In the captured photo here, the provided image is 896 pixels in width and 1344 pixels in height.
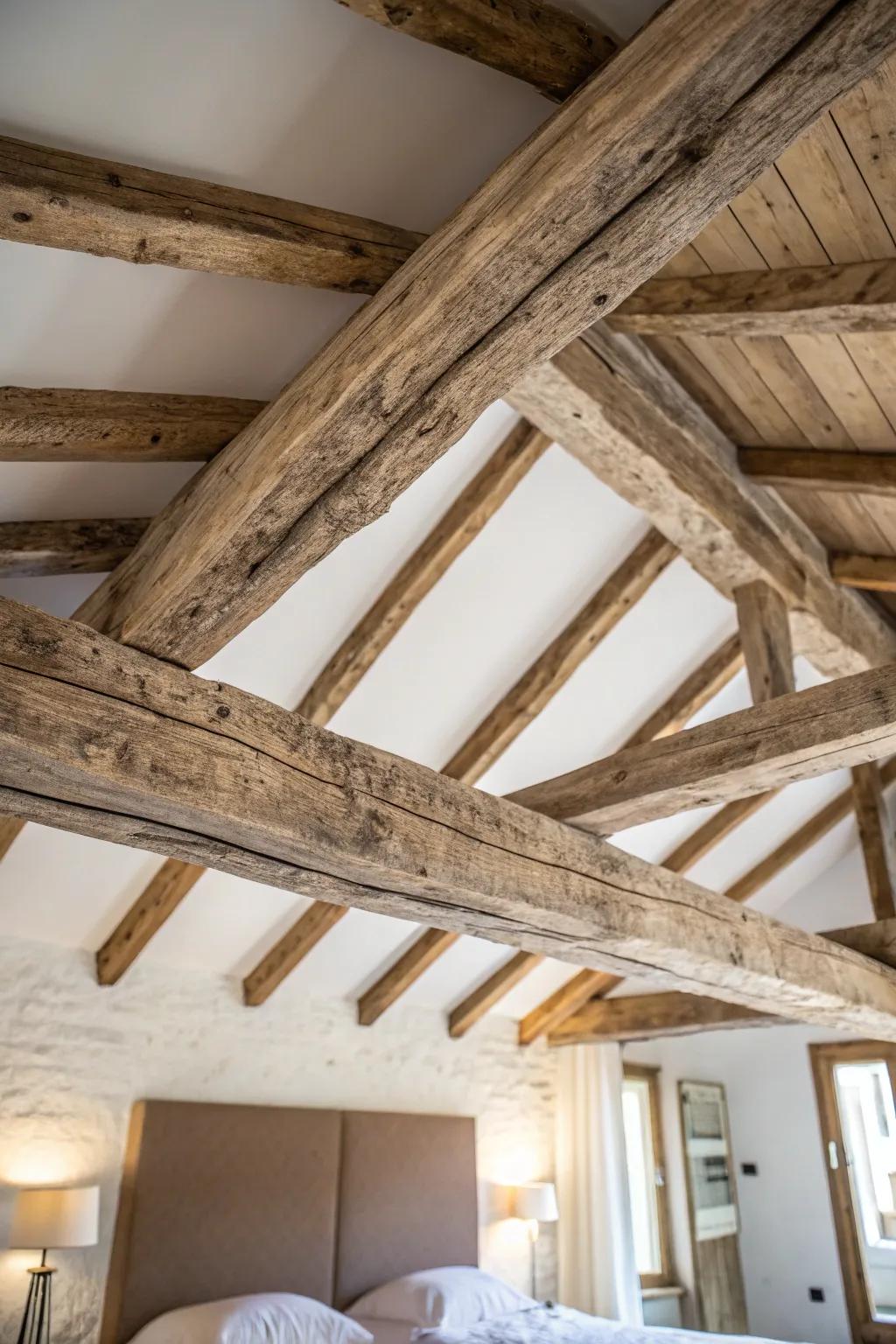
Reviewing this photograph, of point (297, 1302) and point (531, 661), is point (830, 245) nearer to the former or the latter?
point (531, 661)

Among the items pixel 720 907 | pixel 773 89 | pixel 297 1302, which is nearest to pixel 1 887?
pixel 297 1302

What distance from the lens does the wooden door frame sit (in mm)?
6180

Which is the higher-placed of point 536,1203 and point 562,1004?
point 562,1004

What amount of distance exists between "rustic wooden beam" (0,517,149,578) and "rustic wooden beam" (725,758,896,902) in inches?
194

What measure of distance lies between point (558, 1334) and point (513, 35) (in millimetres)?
4944

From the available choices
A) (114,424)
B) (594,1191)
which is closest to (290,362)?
(114,424)

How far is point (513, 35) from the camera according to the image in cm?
158

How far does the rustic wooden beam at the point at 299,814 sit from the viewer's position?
1.67 meters

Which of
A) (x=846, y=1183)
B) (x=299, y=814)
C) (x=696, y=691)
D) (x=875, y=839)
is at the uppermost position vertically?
(x=696, y=691)

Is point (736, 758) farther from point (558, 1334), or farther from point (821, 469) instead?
point (558, 1334)

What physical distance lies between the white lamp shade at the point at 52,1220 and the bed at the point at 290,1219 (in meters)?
0.48

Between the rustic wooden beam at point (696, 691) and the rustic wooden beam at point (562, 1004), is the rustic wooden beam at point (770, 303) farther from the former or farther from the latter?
the rustic wooden beam at point (562, 1004)

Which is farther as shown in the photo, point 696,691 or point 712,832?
point 712,832

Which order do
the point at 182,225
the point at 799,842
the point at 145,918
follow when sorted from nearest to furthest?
the point at 182,225 < the point at 145,918 < the point at 799,842
